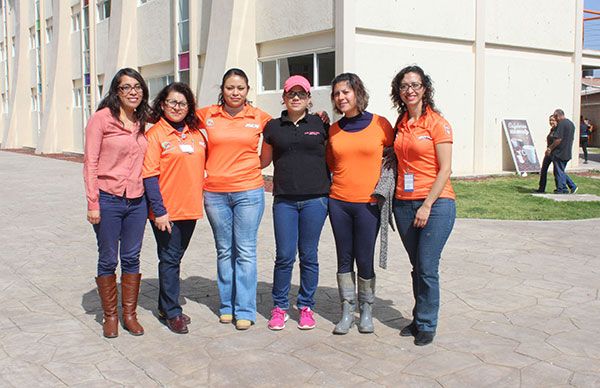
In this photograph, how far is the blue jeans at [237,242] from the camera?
4.83 metres

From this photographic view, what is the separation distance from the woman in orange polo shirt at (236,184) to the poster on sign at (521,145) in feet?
47.3

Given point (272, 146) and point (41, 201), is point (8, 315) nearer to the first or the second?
point (272, 146)

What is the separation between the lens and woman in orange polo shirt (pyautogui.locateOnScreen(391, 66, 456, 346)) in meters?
4.34

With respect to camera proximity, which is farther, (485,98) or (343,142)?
(485,98)

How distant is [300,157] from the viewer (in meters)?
4.70

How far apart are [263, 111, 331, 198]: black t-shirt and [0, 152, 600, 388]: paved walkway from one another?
43.6 inches

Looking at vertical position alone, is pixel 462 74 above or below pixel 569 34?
below

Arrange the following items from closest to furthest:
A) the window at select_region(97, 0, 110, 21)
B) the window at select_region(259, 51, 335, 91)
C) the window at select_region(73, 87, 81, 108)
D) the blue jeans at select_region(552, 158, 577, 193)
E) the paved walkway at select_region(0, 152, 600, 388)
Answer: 1. the paved walkway at select_region(0, 152, 600, 388)
2. the blue jeans at select_region(552, 158, 577, 193)
3. the window at select_region(259, 51, 335, 91)
4. the window at select_region(97, 0, 110, 21)
5. the window at select_region(73, 87, 81, 108)

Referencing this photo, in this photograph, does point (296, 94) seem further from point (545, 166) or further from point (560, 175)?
point (560, 175)

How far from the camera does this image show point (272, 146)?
4.84 meters

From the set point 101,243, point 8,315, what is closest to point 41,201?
point 8,315

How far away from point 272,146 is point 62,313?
2333mm

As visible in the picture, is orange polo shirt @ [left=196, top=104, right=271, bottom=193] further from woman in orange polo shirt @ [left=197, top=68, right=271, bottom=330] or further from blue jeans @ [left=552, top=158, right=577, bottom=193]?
blue jeans @ [left=552, top=158, right=577, bottom=193]

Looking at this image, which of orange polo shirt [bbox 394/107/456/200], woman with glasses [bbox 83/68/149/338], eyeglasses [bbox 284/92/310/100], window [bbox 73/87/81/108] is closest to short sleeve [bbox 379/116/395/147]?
orange polo shirt [bbox 394/107/456/200]
